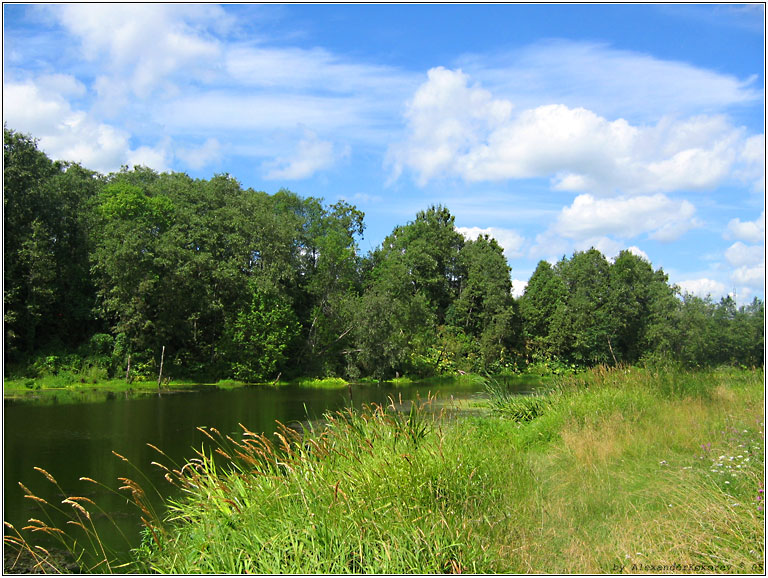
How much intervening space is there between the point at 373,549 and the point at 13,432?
17.4 metres

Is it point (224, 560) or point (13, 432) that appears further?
point (13, 432)

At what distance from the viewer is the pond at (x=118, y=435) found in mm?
10922

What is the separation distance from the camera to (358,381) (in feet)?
131

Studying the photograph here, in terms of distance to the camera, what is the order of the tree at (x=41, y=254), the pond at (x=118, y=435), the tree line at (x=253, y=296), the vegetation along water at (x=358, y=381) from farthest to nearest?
the tree line at (x=253, y=296) < the tree at (x=41, y=254) < the pond at (x=118, y=435) < the vegetation along water at (x=358, y=381)

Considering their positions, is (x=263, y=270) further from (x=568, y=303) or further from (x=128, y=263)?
(x=568, y=303)

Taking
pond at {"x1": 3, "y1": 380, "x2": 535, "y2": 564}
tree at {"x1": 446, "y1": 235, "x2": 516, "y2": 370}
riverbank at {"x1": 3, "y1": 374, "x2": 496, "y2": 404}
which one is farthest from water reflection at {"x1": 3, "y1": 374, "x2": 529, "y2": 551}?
tree at {"x1": 446, "y1": 235, "x2": 516, "y2": 370}

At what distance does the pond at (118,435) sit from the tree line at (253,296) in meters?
7.22

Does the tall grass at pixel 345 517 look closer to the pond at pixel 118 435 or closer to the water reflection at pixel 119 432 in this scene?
the water reflection at pixel 119 432

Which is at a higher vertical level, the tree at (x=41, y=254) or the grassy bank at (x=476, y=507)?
the tree at (x=41, y=254)

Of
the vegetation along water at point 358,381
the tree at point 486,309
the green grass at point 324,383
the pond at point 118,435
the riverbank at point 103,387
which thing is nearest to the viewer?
the vegetation along water at point 358,381

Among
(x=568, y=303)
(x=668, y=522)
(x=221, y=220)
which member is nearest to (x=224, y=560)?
(x=668, y=522)

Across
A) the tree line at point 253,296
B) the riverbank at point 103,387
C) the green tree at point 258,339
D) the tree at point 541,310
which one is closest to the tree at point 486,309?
the tree line at point 253,296

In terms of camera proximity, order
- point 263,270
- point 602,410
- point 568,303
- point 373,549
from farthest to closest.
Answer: point 568,303 → point 263,270 → point 602,410 → point 373,549

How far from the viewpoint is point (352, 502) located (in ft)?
17.6
